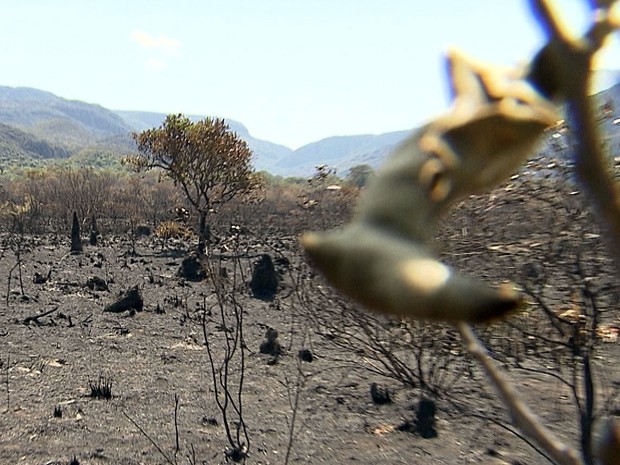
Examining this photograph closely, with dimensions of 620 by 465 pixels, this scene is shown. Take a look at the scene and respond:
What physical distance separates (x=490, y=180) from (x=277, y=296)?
1284cm

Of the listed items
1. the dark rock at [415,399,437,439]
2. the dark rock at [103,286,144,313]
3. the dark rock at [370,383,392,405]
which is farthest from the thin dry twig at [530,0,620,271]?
the dark rock at [103,286,144,313]

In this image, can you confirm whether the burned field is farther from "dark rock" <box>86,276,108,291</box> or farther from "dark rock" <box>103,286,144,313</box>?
"dark rock" <box>86,276,108,291</box>

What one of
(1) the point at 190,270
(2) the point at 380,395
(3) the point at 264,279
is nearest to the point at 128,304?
(3) the point at 264,279

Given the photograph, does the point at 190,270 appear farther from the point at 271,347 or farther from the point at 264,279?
the point at 271,347

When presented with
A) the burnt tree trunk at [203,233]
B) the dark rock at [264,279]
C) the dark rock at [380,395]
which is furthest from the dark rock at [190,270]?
the dark rock at [380,395]

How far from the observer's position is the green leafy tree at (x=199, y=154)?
791 inches

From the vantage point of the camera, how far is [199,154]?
792 inches

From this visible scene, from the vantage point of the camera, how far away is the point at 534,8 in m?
0.33

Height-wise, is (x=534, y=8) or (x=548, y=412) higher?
(x=534, y=8)

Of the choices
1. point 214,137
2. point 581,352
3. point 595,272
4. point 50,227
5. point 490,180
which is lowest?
point 50,227

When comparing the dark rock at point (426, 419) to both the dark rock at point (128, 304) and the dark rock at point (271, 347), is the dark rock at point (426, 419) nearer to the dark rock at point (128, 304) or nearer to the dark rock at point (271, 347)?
the dark rock at point (271, 347)

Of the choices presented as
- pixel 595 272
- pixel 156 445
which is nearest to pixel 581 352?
pixel 595 272

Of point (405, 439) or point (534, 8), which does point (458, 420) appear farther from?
point (534, 8)

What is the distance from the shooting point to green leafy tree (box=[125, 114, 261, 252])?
20.1m
